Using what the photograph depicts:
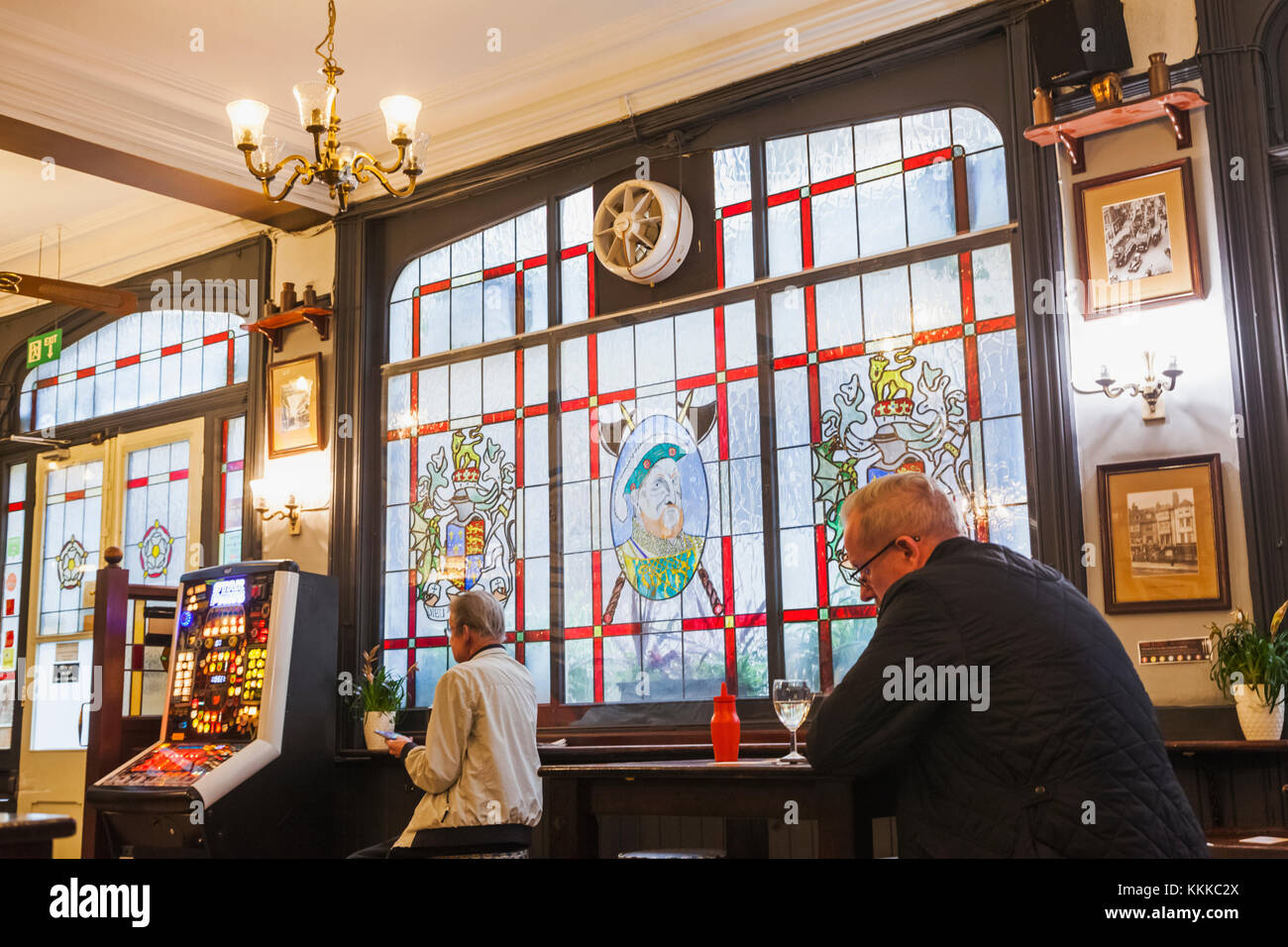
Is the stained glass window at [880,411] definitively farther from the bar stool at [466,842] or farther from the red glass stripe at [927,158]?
the bar stool at [466,842]

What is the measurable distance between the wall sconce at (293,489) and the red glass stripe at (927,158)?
3.49 metres

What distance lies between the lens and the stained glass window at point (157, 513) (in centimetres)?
764

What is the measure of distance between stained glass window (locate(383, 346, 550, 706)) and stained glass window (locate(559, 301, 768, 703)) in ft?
0.64

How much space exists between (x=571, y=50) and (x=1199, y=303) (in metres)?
3.10

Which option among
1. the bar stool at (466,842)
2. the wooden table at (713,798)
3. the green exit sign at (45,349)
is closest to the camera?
the wooden table at (713,798)

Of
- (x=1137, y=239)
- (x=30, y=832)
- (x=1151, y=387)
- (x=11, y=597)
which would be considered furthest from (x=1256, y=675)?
(x=11, y=597)

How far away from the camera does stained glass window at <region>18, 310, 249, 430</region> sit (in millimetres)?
7617

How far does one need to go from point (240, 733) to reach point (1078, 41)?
176 inches

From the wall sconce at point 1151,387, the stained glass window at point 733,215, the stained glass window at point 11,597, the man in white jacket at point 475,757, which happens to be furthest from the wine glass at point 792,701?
the stained glass window at point 11,597

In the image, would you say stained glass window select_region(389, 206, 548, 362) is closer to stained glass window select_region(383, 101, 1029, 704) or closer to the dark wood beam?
stained glass window select_region(383, 101, 1029, 704)

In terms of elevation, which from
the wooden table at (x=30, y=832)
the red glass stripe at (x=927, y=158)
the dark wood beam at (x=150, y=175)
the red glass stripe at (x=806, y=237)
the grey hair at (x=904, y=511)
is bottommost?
the wooden table at (x=30, y=832)

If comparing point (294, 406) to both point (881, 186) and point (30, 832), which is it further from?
point (30, 832)

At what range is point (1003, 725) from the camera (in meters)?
2.01
